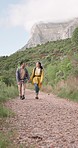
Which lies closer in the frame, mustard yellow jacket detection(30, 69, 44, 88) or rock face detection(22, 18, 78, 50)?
mustard yellow jacket detection(30, 69, 44, 88)

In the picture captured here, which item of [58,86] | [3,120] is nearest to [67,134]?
[3,120]

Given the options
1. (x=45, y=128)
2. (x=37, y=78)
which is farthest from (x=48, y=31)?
(x=45, y=128)

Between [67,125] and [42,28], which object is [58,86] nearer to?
[67,125]

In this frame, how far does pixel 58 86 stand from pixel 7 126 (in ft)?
48.9

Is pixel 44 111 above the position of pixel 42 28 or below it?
below

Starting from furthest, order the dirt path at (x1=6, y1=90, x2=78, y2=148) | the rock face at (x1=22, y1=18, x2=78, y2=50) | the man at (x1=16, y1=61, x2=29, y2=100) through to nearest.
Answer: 1. the rock face at (x1=22, y1=18, x2=78, y2=50)
2. the man at (x1=16, y1=61, x2=29, y2=100)
3. the dirt path at (x1=6, y1=90, x2=78, y2=148)

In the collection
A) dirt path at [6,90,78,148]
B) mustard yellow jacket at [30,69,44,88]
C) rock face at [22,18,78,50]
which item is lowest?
dirt path at [6,90,78,148]

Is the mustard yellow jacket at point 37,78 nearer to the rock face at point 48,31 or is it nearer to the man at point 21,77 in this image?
the man at point 21,77

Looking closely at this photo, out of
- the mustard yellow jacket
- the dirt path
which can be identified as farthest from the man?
the dirt path

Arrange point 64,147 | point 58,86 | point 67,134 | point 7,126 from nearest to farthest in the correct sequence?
point 64,147
point 67,134
point 7,126
point 58,86

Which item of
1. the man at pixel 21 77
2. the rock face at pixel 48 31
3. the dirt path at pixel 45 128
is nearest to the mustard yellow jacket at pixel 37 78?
the man at pixel 21 77

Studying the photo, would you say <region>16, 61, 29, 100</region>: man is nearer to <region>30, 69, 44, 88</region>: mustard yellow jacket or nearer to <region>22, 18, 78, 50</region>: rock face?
<region>30, 69, 44, 88</region>: mustard yellow jacket

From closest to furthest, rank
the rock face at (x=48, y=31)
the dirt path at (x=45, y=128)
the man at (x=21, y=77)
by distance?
the dirt path at (x=45, y=128)
the man at (x=21, y=77)
the rock face at (x=48, y=31)

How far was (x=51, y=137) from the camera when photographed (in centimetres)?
795
